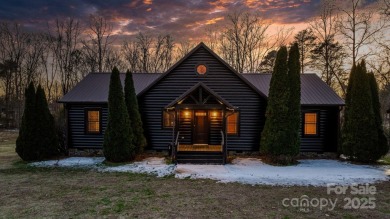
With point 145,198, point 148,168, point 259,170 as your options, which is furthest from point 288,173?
point 145,198

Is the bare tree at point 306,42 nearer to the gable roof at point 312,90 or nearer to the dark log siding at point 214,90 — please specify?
the gable roof at point 312,90

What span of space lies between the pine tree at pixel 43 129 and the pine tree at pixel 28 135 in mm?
179

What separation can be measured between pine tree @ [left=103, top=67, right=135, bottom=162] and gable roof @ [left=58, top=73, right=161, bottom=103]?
263cm

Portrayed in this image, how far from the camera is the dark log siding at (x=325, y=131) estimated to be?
16.6m

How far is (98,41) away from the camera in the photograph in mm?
39281

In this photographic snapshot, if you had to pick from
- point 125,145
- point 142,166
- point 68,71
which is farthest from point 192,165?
point 68,71

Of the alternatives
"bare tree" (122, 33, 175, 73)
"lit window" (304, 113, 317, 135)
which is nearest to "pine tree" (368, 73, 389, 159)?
"lit window" (304, 113, 317, 135)

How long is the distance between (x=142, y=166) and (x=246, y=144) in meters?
6.49

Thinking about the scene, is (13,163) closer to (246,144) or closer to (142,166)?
(142,166)

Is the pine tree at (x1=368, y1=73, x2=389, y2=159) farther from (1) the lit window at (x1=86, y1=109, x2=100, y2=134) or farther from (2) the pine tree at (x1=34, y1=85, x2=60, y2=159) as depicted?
(2) the pine tree at (x1=34, y1=85, x2=60, y2=159)

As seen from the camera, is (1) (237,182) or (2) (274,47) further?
(2) (274,47)

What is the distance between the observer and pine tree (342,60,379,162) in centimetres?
1430

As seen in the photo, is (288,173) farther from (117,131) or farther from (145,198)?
(117,131)

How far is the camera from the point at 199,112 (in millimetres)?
16812
